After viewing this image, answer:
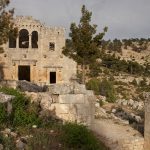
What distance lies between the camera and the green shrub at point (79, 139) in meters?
12.1

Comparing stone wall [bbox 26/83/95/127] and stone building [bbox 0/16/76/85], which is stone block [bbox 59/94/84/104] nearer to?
stone wall [bbox 26/83/95/127]

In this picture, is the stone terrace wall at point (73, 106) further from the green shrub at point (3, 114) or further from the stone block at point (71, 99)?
the green shrub at point (3, 114)

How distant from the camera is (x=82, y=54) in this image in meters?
27.5

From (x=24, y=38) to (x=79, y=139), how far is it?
2905 centimetres

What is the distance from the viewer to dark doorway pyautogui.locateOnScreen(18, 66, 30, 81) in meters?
37.9

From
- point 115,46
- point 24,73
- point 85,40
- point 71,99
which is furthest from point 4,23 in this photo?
point 115,46

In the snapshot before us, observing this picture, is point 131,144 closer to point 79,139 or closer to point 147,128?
point 147,128

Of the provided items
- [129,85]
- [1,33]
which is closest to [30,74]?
[1,33]

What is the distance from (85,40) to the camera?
89.7 feet

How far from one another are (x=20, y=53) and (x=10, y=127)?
24.6 metres

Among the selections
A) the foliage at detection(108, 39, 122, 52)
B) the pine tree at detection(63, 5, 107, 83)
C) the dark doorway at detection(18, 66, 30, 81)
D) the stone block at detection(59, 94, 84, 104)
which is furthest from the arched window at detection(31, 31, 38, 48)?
the foliage at detection(108, 39, 122, 52)

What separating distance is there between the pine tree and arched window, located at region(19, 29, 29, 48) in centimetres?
1167

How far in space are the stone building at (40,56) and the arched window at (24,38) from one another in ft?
5.41

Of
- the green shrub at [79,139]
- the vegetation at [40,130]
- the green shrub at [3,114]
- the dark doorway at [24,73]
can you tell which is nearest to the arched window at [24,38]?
the dark doorway at [24,73]
